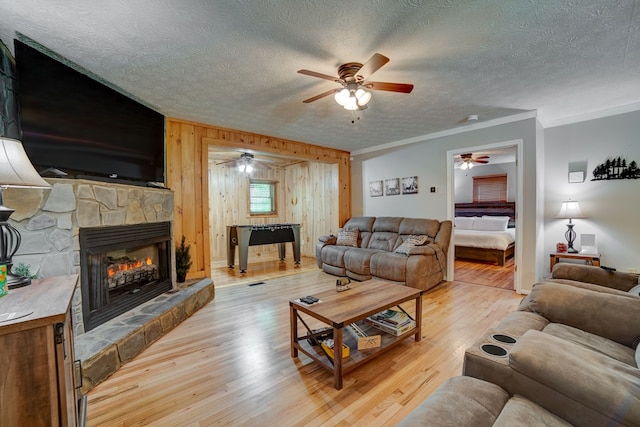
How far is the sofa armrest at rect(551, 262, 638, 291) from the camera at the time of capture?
6.66ft

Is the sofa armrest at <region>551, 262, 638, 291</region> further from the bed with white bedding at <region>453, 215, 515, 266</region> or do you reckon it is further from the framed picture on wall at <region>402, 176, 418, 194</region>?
the bed with white bedding at <region>453, 215, 515, 266</region>

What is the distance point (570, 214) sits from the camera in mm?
3699

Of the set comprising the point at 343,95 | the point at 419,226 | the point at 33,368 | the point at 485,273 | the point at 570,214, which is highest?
the point at 343,95

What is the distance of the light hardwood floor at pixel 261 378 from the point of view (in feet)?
5.21

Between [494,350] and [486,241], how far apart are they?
196 inches

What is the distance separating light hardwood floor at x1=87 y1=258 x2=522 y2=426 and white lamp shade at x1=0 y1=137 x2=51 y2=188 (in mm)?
1367

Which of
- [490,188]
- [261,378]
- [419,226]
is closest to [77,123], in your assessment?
[261,378]

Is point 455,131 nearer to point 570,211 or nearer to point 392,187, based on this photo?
point 392,187

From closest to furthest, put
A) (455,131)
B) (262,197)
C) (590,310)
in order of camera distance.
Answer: (590,310)
(455,131)
(262,197)

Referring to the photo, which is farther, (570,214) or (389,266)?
(389,266)

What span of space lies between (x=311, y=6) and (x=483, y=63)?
1.59 metres

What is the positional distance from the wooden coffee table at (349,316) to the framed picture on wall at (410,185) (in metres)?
2.75

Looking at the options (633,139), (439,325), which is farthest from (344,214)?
(633,139)

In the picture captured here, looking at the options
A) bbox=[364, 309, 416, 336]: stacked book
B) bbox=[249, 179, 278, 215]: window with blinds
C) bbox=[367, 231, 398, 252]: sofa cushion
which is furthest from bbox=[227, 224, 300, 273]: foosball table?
bbox=[364, 309, 416, 336]: stacked book
